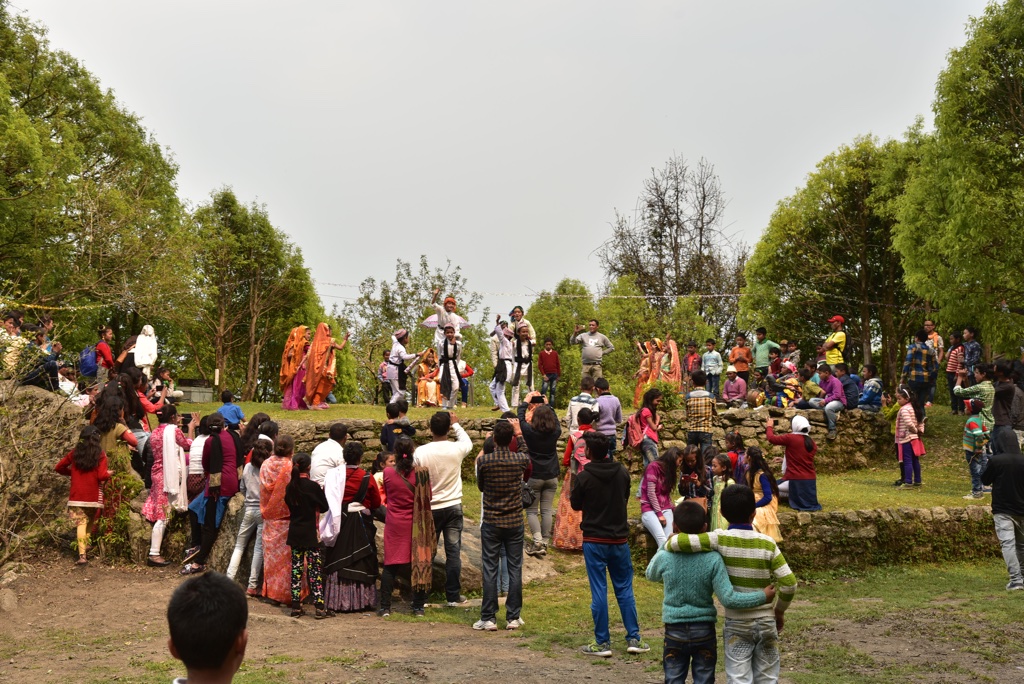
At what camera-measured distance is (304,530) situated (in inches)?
353

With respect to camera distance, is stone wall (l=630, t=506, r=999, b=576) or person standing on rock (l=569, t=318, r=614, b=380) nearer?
stone wall (l=630, t=506, r=999, b=576)

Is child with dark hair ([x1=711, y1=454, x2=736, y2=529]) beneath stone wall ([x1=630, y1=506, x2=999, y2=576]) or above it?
above

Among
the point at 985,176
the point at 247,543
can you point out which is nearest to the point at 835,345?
the point at 985,176

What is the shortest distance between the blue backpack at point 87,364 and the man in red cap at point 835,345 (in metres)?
14.2

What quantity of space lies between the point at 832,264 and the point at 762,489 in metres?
21.6

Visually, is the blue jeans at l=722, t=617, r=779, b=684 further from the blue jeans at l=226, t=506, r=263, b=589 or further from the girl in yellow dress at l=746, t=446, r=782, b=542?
the blue jeans at l=226, t=506, r=263, b=589

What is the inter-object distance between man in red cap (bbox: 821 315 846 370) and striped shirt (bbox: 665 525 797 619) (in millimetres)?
14088

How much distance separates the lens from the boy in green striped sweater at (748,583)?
206 inches

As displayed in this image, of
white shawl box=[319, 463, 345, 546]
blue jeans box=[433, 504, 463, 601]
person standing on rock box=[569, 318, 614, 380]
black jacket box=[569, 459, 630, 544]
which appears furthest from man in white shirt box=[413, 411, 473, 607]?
person standing on rock box=[569, 318, 614, 380]

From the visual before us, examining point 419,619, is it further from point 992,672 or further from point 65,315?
point 65,315

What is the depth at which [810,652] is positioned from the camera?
779cm

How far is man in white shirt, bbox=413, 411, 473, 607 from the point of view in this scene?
9.05m

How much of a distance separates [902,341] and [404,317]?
20466 mm

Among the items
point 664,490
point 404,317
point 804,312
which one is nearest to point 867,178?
point 804,312
